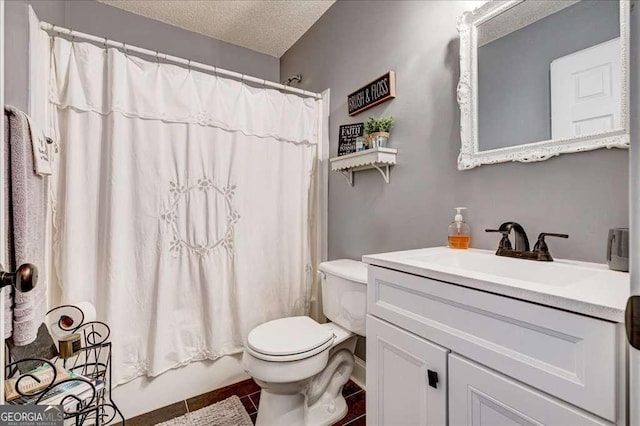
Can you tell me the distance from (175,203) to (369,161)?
3.57ft

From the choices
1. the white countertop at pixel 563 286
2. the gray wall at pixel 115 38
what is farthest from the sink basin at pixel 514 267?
the gray wall at pixel 115 38

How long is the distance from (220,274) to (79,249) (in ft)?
2.25

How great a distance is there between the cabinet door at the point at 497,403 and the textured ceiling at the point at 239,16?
7.45ft

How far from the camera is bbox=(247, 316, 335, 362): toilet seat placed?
1.29m

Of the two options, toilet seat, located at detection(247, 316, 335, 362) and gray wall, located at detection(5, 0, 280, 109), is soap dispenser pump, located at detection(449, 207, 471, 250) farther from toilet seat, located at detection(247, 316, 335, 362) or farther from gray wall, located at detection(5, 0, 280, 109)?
gray wall, located at detection(5, 0, 280, 109)

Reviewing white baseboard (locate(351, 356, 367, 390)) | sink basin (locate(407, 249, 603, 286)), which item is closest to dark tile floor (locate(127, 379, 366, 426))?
white baseboard (locate(351, 356, 367, 390))

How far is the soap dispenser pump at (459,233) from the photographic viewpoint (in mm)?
1240

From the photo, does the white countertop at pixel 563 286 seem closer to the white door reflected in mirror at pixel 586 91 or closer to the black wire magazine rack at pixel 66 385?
the white door reflected in mirror at pixel 586 91

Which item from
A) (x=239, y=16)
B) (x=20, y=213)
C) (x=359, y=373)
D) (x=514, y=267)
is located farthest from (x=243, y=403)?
(x=239, y=16)

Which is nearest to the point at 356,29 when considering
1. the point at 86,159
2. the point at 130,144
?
the point at 130,144

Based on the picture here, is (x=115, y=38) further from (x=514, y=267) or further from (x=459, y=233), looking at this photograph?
(x=514, y=267)

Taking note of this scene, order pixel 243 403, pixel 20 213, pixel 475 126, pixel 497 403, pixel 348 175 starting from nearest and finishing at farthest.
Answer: pixel 497 403, pixel 20 213, pixel 475 126, pixel 243 403, pixel 348 175

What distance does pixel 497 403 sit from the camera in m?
0.71

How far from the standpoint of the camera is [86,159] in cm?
146
